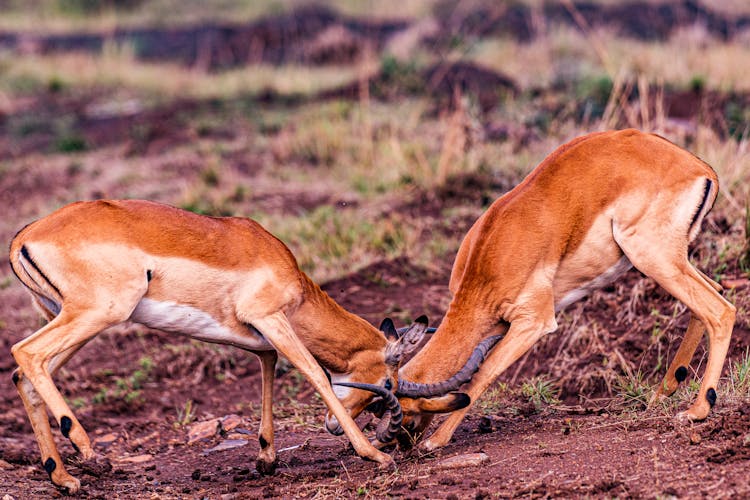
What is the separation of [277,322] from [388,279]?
2995 mm

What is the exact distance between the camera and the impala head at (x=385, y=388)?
521 centimetres

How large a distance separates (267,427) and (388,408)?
82 cm

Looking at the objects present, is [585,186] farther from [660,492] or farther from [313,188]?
[313,188]

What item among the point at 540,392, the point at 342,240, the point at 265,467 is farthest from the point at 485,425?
the point at 342,240

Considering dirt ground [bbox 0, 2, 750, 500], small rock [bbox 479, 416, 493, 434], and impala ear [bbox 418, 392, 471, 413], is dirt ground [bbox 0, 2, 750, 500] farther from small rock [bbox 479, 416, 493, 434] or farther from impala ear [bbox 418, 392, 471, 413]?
impala ear [bbox 418, 392, 471, 413]

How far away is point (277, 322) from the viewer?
5352 millimetres

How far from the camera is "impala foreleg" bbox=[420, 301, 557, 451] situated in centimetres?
538

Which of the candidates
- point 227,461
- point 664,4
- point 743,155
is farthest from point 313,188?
point 664,4

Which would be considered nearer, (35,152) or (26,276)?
(26,276)

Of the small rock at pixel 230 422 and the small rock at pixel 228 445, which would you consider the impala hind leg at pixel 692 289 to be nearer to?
the small rock at pixel 228 445

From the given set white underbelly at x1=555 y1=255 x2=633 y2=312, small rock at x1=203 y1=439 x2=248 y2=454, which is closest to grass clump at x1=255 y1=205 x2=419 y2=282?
small rock at x1=203 y1=439 x2=248 y2=454

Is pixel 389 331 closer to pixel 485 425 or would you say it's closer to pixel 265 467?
pixel 485 425

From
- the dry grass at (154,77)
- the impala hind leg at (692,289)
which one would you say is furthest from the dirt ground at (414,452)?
the dry grass at (154,77)

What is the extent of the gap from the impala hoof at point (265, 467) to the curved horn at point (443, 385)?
877 millimetres
